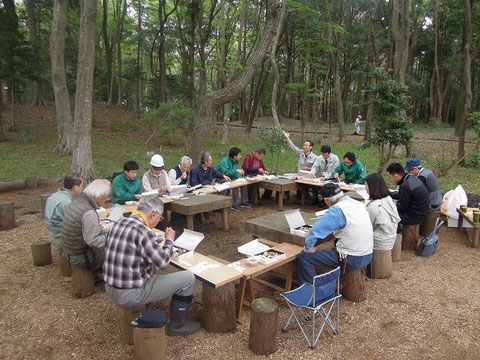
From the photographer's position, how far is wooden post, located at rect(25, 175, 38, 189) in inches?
377

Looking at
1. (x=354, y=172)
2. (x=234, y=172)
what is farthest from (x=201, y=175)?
(x=354, y=172)

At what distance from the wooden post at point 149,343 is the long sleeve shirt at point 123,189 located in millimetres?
3498

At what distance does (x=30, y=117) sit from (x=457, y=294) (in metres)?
20.6

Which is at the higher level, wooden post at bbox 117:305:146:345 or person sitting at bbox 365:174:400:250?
person sitting at bbox 365:174:400:250

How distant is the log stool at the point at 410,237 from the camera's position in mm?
5766

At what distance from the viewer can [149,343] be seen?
2803 millimetres

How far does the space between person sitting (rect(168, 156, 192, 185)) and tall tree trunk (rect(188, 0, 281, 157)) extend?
1.76m

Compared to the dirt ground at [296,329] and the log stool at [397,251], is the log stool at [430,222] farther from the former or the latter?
the log stool at [397,251]

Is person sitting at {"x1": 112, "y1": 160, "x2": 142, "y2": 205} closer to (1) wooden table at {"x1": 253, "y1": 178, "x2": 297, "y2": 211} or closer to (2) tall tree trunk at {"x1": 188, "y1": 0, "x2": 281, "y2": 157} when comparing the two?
(1) wooden table at {"x1": 253, "y1": 178, "x2": 297, "y2": 211}

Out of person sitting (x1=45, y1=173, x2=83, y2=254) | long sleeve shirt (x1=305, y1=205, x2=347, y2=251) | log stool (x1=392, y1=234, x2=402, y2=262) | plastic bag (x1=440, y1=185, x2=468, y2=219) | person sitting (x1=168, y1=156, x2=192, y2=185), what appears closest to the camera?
long sleeve shirt (x1=305, y1=205, x2=347, y2=251)

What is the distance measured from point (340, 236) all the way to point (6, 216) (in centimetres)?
619

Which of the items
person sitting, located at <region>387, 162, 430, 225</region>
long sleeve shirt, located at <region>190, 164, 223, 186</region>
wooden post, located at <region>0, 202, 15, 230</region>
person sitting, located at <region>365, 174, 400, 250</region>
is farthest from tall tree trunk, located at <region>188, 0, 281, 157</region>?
person sitting, located at <region>365, 174, 400, 250</region>

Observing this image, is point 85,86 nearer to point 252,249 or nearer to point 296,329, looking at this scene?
point 252,249

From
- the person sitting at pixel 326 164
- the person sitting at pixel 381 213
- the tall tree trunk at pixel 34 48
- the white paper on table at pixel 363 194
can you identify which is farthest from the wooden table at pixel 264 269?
the tall tree trunk at pixel 34 48
